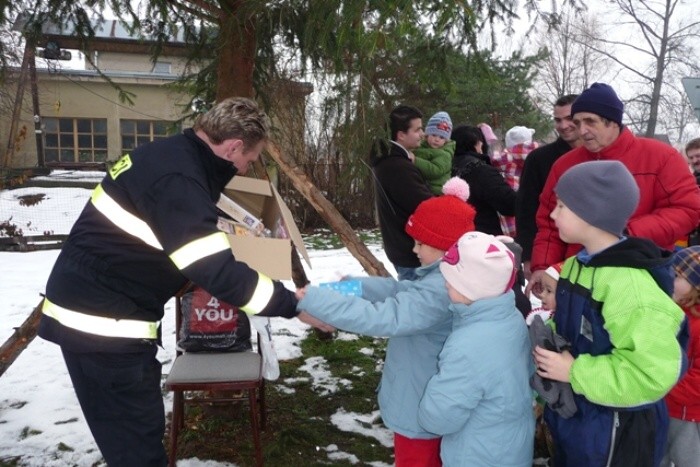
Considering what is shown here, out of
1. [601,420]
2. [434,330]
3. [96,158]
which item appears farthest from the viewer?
[96,158]

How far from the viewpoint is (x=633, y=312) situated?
69.0 inches

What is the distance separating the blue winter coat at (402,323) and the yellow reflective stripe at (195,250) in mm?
404

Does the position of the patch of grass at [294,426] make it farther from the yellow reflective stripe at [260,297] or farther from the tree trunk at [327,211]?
the yellow reflective stripe at [260,297]

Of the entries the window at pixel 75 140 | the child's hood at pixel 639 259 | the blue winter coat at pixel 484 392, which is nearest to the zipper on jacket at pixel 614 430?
the blue winter coat at pixel 484 392

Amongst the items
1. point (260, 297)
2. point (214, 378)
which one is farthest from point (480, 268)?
point (214, 378)

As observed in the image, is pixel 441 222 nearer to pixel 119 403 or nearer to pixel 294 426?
pixel 119 403

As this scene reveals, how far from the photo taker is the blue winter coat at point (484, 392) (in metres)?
2.00

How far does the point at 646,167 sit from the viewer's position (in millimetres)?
2709

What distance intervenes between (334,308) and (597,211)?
98 cm

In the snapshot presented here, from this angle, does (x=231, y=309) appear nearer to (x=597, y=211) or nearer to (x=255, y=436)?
(x=255, y=436)

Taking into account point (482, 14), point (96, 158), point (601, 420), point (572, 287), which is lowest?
point (96, 158)

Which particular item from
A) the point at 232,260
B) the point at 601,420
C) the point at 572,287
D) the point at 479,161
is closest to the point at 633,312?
the point at 572,287

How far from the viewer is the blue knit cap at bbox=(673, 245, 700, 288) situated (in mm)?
2320

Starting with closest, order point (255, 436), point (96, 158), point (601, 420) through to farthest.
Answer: point (601, 420) → point (255, 436) → point (96, 158)
